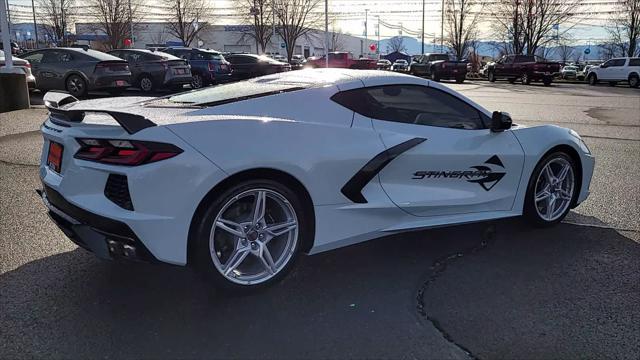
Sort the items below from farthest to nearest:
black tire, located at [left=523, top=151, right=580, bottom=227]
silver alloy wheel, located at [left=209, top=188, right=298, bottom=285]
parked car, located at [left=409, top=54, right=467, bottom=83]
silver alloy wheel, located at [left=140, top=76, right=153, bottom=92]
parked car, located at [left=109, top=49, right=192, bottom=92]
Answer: parked car, located at [left=409, top=54, right=467, bottom=83] → silver alloy wheel, located at [left=140, top=76, right=153, bottom=92] → parked car, located at [left=109, top=49, right=192, bottom=92] → black tire, located at [left=523, top=151, right=580, bottom=227] → silver alloy wheel, located at [left=209, top=188, right=298, bottom=285]

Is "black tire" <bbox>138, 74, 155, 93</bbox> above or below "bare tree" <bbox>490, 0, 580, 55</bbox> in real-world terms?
below

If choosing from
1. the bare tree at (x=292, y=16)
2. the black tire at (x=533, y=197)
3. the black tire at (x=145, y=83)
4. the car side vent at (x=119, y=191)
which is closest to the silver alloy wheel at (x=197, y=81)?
the black tire at (x=145, y=83)

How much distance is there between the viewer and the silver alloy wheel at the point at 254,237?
10.9ft

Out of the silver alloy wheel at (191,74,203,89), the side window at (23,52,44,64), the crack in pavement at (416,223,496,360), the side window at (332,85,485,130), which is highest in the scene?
the side window at (23,52,44,64)

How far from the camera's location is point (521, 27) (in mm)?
54125

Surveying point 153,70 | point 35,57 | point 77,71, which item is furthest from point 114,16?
point 77,71

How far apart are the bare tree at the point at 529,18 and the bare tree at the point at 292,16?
1973 cm

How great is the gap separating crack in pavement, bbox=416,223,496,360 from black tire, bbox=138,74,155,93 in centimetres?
1522

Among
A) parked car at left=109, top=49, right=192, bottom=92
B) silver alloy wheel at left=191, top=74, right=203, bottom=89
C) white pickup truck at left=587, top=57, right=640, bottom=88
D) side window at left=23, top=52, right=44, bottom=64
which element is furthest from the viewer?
white pickup truck at left=587, top=57, right=640, bottom=88

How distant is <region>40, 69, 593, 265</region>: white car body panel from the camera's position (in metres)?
3.04

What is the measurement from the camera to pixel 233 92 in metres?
4.04

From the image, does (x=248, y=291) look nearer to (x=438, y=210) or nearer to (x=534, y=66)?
(x=438, y=210)

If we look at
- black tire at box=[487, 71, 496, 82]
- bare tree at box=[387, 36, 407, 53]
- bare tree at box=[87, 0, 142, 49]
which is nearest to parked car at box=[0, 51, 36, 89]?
black tire at box=[487, 71, 496, 82]

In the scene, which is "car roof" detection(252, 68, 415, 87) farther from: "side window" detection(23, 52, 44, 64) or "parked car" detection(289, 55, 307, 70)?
"parked car" detection(289, 55, 307, 70)
